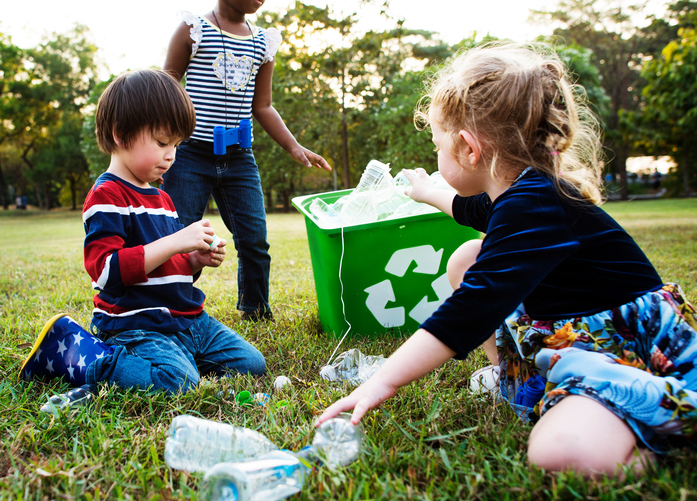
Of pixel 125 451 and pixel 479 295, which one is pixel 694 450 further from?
pixel 125 451

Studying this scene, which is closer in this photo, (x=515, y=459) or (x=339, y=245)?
(x=515, y=459)

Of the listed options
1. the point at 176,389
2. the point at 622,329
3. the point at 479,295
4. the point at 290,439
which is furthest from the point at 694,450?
the point at 176,389

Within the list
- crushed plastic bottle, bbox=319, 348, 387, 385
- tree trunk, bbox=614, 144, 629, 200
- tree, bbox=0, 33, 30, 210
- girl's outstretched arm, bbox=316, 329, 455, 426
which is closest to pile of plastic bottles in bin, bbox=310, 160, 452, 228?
crushed plastic bottle, bbox=319, 348, 387, 385

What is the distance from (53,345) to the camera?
1.73 m

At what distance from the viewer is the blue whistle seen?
2391 mm

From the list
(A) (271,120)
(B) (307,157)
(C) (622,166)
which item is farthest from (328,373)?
(C) (622,166)

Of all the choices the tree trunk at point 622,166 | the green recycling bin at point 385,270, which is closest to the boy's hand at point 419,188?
the green recycling bin at point 385,270

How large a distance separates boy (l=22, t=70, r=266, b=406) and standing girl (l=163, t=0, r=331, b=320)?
0.57m

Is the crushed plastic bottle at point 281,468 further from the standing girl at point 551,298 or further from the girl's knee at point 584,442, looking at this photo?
the girl's knee at point 584,442

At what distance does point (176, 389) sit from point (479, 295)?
3.62 feet

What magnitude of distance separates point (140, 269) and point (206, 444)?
2.29 ft

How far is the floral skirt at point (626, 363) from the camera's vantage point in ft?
3.55

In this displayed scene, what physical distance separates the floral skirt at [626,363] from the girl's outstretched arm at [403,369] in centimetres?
31

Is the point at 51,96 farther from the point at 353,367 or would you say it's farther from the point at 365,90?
the point at 353,367
